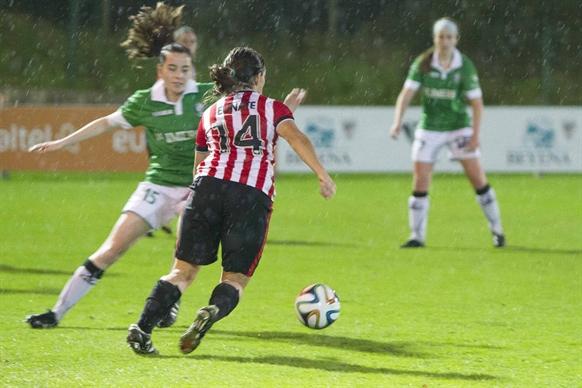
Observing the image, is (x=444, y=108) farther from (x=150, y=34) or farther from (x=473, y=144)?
(x=150, y=34)

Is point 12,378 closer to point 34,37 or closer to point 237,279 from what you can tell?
point 237,279

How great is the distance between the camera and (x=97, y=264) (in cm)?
827

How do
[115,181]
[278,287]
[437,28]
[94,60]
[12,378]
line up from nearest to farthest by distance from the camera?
[12,378]
[278,287]
[437,28]
[115,181]
[94,60]

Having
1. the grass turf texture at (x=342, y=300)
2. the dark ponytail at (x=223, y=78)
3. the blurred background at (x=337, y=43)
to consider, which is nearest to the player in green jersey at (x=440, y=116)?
the grass turf texture at (x=342, y=300)

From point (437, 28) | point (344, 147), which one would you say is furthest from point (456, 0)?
point (437, 28)

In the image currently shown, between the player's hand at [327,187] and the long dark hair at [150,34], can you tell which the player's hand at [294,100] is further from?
the long dark hair at [150,34]

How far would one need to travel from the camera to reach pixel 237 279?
7.20m

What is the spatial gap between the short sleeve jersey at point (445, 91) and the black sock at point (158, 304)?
6.75 meters

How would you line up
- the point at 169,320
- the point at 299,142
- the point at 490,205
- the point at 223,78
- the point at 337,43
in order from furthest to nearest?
the point at 337,43 < the point at 490,205 < the point at 169,320 < the point at 223,78 < the point at 299,142

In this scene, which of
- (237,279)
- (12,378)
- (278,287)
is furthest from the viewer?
(278,287)

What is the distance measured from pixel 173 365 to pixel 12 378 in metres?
0.87

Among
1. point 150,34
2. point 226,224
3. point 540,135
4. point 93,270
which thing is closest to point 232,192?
point 226,224

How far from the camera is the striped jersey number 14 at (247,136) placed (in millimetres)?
7105

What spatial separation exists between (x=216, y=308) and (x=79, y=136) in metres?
2.00
